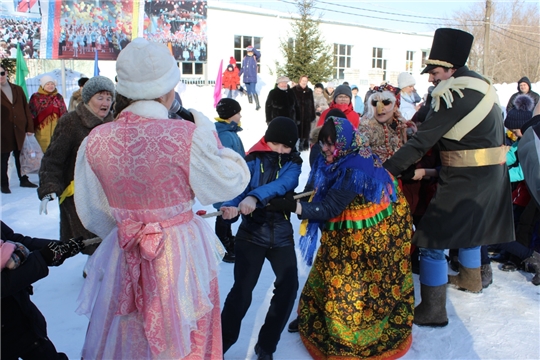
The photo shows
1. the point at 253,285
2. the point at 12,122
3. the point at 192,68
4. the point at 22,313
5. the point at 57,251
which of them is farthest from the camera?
the point at 192,68

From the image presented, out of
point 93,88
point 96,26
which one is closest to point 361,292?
point 93,88

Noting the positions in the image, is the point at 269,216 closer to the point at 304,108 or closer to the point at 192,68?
the point at 304,108

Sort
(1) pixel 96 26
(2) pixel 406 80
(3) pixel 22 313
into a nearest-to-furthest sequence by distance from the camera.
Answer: (3) pixel 22 313, (2) pixel 406 80, (1) pixel 96 26

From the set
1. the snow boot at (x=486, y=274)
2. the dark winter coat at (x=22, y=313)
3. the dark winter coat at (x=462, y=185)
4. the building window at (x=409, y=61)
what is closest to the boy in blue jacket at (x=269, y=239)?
the dark winter coat at (x=462, y=185)

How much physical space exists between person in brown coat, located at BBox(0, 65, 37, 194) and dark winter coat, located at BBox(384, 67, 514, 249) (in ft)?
20.9

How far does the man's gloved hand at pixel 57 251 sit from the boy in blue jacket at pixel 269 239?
89 centimetres

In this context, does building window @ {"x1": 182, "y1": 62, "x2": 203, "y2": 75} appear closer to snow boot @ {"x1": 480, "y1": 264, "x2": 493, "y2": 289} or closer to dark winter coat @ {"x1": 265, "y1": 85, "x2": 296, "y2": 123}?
dark winter coat @ {"x1": 265, "y1": 85, "x2": 296, "y2": 123}

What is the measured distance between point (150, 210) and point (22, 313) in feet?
2.79

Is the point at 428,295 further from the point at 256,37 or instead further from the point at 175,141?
the point at 256,37

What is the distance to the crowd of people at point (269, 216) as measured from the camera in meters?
1.84

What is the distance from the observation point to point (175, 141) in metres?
1.76

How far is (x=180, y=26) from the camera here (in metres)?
16.6

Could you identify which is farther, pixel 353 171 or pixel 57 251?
pixel 353 171

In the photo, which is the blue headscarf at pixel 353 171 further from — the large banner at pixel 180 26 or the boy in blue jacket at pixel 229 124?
the large banner at pixel 180 26
